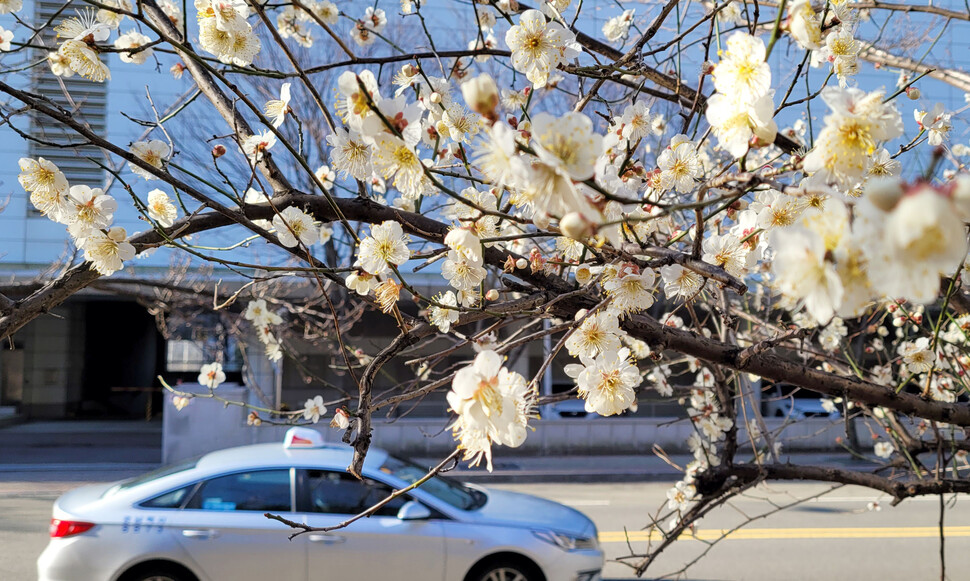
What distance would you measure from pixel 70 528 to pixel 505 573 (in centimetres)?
277

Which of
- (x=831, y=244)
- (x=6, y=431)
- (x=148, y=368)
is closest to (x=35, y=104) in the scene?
(x=831, y=244)

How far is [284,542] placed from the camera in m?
4.39

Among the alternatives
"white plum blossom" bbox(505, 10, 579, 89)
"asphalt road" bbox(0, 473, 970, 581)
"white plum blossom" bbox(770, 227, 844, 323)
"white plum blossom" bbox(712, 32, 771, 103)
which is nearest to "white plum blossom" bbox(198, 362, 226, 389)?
"white plum blossom" bbox(505, 10, 579, 89)

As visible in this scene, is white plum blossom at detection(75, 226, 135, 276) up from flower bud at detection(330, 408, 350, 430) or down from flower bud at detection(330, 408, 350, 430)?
up

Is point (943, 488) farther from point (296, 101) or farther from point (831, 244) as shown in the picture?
point (296, 101)

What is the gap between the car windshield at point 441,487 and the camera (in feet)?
15.9

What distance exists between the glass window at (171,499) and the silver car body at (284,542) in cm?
3

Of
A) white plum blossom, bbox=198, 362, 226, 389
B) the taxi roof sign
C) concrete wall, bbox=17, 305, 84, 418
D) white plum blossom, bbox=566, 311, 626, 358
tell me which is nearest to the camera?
white plum blossom, bbox=566, 311, 626, 358

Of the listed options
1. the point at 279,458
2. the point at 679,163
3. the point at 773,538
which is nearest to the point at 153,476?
the point at 279,458

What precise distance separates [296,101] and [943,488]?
9741mm

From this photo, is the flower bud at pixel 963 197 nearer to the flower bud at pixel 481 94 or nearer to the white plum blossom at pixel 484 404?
the flower bud at pixel 481 94

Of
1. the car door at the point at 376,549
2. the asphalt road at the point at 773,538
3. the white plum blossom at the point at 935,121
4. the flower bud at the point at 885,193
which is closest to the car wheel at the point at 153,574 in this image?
the car door at the point at 376,549

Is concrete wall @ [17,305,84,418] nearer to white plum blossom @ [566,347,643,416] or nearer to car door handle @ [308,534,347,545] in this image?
car door handle @ [308,534,347,545]

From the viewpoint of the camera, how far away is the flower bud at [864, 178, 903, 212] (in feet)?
2.04
